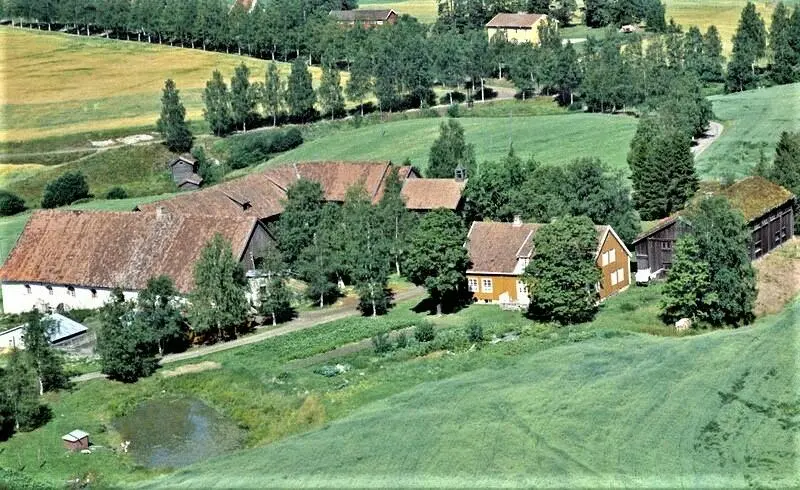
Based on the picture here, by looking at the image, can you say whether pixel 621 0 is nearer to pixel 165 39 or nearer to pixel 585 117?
pixel 585 117

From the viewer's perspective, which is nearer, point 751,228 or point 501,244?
point 751,228

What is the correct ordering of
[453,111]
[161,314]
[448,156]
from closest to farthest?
[161,314], [448,156], [453,111]

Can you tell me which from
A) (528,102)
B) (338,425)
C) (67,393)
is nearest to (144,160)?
(528,102)

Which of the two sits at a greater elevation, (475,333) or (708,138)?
(708,138)

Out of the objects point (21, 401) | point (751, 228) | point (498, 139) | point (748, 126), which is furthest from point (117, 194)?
point (751, 228)

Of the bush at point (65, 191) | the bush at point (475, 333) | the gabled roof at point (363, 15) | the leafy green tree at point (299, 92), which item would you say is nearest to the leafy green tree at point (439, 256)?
the bush at point (475, 333)

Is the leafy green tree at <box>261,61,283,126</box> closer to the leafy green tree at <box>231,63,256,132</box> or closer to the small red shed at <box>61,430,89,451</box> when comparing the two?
the leafy green tree at <box>231,63,256,132</box>

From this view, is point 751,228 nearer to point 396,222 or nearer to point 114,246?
point 396,222
